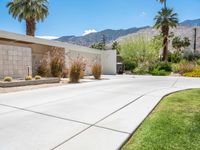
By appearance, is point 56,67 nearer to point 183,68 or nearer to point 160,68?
point 160,68

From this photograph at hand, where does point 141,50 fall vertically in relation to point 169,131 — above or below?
above

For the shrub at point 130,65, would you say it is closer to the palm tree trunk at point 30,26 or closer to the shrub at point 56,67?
the palm tree trunk at point 30,26

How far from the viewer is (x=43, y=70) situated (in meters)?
16.6

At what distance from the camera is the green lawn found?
3.39 meters

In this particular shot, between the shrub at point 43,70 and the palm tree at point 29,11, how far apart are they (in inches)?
401

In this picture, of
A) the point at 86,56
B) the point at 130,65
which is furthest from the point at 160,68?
the point at 86,56

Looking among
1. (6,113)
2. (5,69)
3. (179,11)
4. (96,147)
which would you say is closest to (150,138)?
(96,147)

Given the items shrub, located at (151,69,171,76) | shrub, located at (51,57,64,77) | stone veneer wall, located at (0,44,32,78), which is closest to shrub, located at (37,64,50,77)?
shrub, located at (51,57,64,77)

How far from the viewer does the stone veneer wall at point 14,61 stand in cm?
1331

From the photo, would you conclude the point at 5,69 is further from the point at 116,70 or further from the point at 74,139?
the point at 116,70

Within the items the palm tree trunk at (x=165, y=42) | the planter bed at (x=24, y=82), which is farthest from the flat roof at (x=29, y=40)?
the palm tree trunk at (x=165, y=42)

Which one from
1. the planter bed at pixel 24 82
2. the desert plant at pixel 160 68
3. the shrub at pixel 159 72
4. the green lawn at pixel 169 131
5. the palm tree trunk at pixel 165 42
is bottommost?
the green lawn at pixel 169 131

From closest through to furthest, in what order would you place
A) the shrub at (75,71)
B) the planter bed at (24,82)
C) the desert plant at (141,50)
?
the planter bed at (24,82), the shrub at (75,71), the desert plant at (141,50)

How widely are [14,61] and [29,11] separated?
43.2ft
